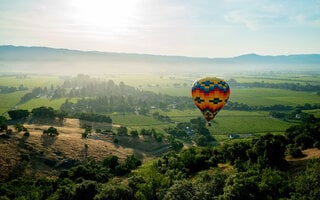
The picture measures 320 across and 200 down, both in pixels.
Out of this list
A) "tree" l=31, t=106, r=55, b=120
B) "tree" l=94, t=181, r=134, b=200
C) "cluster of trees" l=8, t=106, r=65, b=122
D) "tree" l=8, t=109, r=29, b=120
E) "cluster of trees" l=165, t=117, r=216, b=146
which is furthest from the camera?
"cluster of trees" l=165, t=117, r=216, b=146

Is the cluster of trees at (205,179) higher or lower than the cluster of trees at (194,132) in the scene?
higher

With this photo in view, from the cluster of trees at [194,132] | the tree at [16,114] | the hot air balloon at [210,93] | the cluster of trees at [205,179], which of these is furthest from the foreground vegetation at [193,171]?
the hot air balloon at [210,93]

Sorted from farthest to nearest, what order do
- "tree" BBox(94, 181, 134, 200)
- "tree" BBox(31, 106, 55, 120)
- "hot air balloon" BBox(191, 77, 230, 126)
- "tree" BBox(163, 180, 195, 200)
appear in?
"tree" BBox(31, 106, 55, 120), "hot air balloon" BBox(191, 77, 230, 126), "tree" BBox(94, 181, 134, 200), "tree" BBox(163, 180, 195, 200)

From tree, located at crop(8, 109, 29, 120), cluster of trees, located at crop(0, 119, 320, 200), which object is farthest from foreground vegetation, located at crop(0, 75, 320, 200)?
tree, located at crop(8, 109, 29, 120)

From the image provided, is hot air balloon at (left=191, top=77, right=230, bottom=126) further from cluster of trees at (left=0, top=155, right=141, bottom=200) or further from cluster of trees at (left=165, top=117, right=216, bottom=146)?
cluster of trees at (left=165, top=117, right=216, bottom=146)

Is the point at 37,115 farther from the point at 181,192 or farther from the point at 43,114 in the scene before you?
the point at 181,192

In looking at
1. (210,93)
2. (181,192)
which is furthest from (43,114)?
(181,192)

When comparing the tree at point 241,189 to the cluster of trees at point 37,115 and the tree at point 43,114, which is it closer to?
the cluster of trees at point 37,115

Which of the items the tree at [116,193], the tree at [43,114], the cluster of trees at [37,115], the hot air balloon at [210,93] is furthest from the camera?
the tree at [43,114]

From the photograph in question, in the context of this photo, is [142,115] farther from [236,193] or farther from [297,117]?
[236,193]
